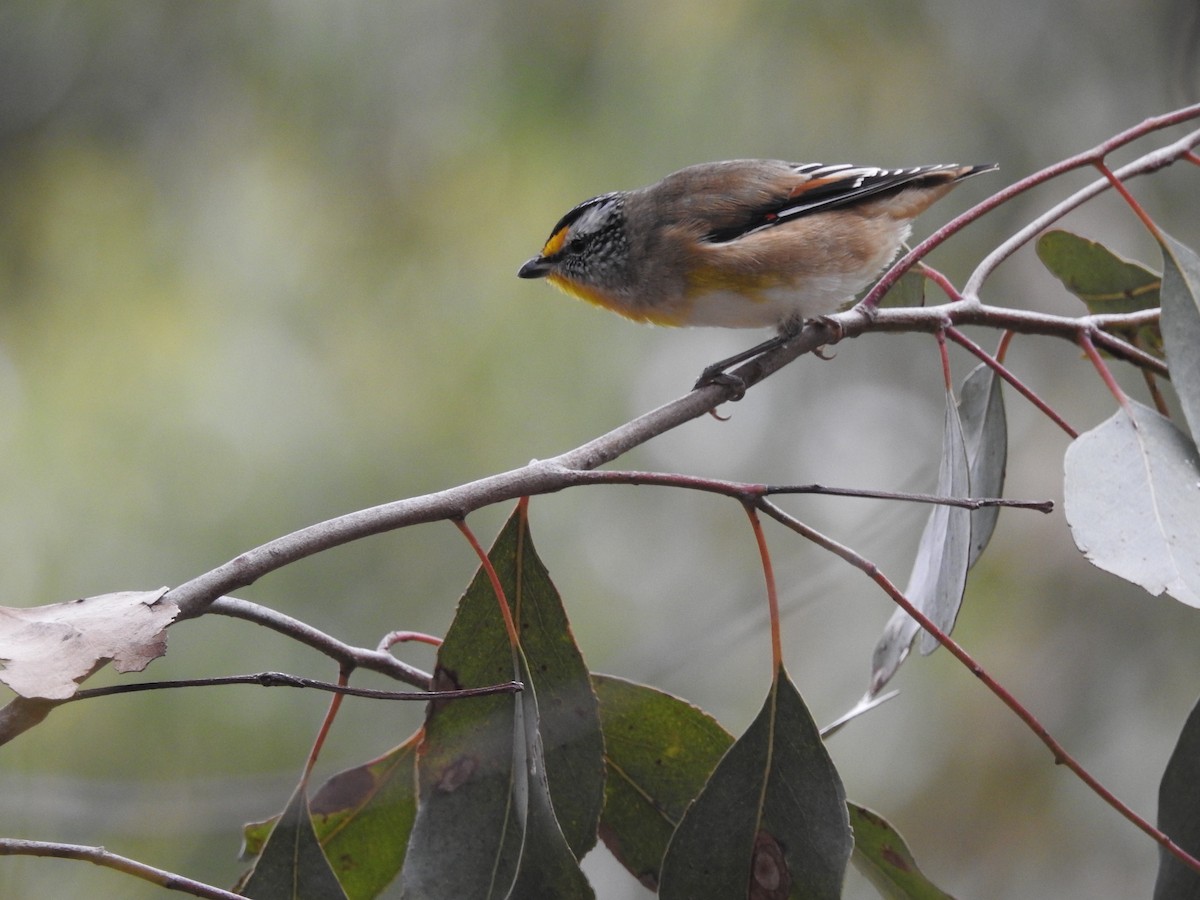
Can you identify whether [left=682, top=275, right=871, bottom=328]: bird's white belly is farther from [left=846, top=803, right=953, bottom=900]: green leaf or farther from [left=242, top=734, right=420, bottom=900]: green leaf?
[left=242, top=734, right=420, bottom=900]: green leaf

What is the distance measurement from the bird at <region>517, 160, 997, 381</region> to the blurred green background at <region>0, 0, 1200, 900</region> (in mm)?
2050

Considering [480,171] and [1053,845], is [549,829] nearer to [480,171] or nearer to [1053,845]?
[1053,845]

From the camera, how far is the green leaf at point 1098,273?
7.82 ft

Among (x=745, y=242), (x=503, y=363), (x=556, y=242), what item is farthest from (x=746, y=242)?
(x=503, y=363)

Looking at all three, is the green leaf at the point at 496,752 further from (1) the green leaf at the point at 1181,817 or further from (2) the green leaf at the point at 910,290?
(2) the green leaf at the point at 910,290

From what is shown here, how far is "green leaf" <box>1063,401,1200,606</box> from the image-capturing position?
1.55m

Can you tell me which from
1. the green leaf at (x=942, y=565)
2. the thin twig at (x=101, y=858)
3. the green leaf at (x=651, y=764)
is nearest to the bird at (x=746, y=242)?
the green leaf at (x=942, y=565)

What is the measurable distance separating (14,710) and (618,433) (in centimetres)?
80

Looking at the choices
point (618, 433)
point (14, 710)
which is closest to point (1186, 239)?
point (618, 433)

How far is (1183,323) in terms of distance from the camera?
188 centimetres

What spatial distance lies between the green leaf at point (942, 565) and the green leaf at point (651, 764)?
0.36m

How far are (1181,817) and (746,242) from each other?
158cm

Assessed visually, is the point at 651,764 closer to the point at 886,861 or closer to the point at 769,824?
the point at 769,824

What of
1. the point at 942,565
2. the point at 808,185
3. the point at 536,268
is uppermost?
the point at 536,268
